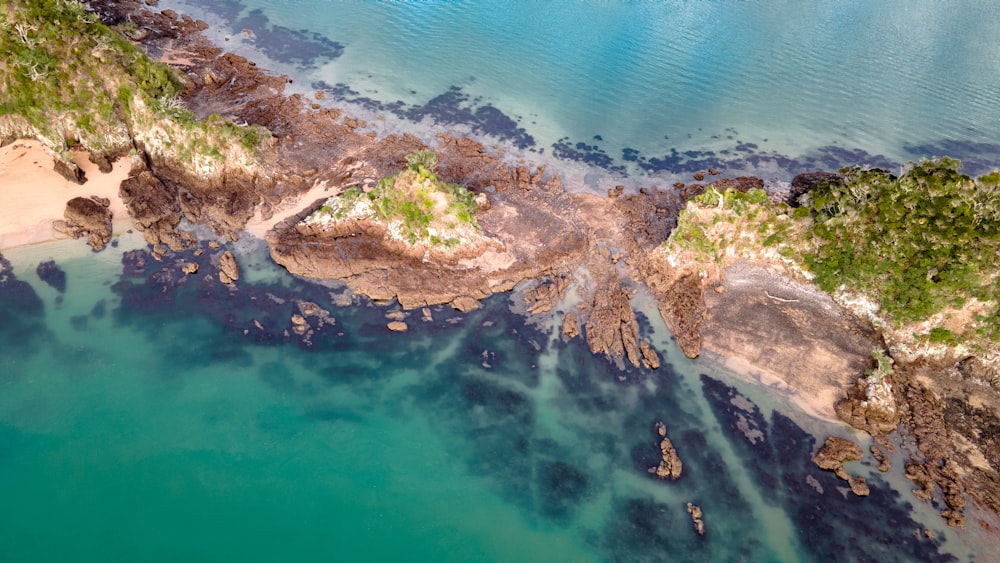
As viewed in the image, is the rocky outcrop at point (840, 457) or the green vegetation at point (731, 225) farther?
the green vegetation at point (731, 225)

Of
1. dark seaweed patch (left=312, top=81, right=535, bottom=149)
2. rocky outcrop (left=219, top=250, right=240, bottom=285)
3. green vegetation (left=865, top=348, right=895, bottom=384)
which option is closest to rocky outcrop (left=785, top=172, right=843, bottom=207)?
green vegetation (left=865, top=348, right=895, bottom=384)

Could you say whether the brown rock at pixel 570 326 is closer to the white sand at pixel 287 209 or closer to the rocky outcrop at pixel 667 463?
the rocky outcrop at pixel 667 463

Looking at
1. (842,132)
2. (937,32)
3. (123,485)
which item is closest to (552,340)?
(123,485)

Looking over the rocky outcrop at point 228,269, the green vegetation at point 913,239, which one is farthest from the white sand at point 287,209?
the green vegetation at point 913,239

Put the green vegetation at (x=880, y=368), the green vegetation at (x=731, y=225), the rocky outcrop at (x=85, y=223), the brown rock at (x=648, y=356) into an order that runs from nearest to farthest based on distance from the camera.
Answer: the green vegetation at (x=880, y=368), the brown rock at (x=648, y=356), the green vegetation at (x=731, y=225), the rocky outcrop at (x=85, y=223)

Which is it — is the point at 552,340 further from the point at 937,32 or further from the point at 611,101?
the point at 937,32

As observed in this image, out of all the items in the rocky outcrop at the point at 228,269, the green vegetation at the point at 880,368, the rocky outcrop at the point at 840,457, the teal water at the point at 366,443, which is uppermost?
the green vegetation at the point at 880,368
